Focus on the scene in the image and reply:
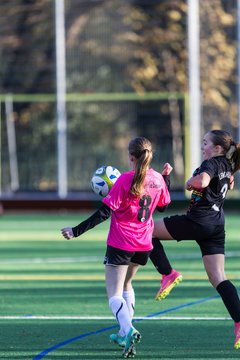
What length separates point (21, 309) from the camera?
451 inches

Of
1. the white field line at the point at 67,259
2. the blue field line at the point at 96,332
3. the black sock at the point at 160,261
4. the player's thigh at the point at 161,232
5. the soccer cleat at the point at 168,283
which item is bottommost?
the white field line at the point at 67,259

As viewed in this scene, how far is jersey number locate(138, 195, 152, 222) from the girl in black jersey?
42 centimetres

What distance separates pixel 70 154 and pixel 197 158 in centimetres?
367

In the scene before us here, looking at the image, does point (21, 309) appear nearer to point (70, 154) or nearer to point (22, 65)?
point (70, 154)

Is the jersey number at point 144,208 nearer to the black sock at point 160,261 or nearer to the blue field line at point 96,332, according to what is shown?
the black sock at point 160,261

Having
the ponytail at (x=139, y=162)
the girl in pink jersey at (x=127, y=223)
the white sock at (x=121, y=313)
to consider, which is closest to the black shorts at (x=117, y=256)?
the girl in pink jersey at (x=127, y=223)

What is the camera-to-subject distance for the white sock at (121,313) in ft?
28.3

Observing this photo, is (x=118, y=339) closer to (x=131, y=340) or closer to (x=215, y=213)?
(x=131, y=340)

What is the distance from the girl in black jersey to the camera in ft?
29.7

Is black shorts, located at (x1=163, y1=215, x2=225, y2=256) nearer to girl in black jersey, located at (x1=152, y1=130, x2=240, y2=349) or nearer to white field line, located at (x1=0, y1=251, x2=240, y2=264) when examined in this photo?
girl in black jersey, located at (x1=152, y1=130, x2=240, y2=349)

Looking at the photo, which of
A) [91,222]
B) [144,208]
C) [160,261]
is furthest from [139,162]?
[160,261]

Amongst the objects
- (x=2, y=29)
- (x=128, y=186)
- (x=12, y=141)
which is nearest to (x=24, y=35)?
(x=2, y=29)

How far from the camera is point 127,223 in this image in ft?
29.1

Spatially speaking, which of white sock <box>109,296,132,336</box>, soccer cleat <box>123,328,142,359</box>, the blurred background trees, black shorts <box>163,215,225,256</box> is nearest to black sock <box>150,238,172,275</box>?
black shorts <box>163,215,225,256</box>
